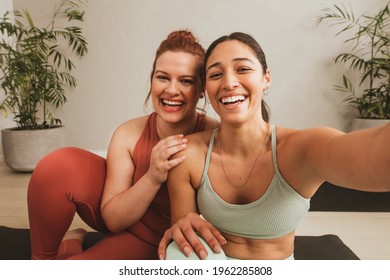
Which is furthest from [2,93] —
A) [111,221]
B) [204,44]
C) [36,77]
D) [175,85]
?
[175,85]

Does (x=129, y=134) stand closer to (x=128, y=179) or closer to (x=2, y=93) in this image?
(x=128, y=179)

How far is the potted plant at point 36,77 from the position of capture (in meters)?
2.73

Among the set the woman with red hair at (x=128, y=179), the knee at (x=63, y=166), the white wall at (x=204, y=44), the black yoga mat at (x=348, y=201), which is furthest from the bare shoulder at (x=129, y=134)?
the white wall at (x=204, y=44)

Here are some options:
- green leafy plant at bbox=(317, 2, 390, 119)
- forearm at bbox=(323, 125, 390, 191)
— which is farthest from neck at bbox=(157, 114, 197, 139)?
green leafy plant at bbox=(317, 2, 390, 119)

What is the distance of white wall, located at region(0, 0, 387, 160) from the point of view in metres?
3.03

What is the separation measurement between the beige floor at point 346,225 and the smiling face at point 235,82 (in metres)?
1.00

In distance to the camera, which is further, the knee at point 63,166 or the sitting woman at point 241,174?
the knee at point 63,166

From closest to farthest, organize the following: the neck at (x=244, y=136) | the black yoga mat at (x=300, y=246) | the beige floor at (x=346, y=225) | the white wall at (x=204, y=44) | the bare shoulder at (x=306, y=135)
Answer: the bare shoulder at (x=306, y=135)
the neck at (x=244, y=136)
the black yoga mat at (x=300, y=246)
the beige floor at (x=346, y=225)
the white wall at (x=204, y=44)

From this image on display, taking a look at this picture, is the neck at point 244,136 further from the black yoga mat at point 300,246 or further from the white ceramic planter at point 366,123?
the white ceramic planter at point 366,123

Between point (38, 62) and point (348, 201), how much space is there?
2488 mm
